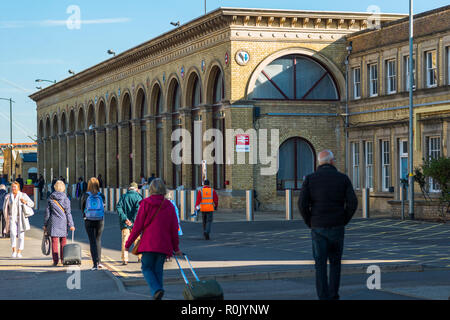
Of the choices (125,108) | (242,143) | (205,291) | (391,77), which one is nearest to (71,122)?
A: (125,108)

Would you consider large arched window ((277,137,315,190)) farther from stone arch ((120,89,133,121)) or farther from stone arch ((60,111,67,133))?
stone arch ((60,111,67,133))

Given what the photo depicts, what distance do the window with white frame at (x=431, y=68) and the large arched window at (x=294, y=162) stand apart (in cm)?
848

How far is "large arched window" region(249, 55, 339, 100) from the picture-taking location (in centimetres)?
4144

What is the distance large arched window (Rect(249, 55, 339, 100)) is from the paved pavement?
430 inches

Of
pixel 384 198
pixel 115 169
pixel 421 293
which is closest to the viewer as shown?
pixel 421 293

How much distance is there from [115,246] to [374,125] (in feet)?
60.1

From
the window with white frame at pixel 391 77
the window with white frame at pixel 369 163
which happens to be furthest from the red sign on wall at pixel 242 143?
the window with white frame at pixel 391 77

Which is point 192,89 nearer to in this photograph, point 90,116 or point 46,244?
point 90,116

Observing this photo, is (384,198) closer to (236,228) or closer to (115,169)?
(236,228)

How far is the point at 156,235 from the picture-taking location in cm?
1150

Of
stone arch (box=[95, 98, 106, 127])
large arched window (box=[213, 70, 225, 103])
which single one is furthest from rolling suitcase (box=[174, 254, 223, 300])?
stone arch (box=[95, 98, 106, 127])

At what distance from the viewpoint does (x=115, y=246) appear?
2400cm

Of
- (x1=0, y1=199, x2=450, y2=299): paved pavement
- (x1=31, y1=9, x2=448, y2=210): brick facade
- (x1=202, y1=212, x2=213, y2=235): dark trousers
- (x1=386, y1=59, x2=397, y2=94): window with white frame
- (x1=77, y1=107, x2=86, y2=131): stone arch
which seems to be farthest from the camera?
(x1=77, y1=107, x2=86, y2=131): stone arch

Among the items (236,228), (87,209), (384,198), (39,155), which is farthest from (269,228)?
(39,155)
